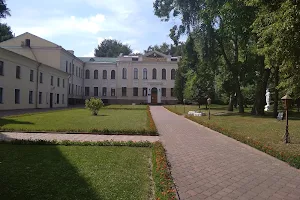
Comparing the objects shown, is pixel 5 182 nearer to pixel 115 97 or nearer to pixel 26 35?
pixel 26 35

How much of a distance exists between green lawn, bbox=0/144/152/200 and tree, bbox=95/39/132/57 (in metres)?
83.5

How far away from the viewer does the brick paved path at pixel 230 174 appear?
16.8 feet

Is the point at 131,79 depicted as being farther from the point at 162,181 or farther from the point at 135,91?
the point at 162,181

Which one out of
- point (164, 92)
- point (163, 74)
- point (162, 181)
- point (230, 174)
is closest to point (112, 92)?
point (164, 92)

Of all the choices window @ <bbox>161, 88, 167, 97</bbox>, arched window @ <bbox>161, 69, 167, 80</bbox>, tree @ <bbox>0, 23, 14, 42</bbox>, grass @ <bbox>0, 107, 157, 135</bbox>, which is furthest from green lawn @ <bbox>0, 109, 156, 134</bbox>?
arched window @ <bbox>161, 69, 167, 80</bbox>

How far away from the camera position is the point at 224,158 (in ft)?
26.5

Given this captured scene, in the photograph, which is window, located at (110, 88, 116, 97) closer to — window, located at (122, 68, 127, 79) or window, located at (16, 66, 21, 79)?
window, located at (122, 68, 127, 79)

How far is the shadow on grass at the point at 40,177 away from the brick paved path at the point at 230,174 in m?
1.80

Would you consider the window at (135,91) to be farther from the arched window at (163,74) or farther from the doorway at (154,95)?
the arched window at (163,74)

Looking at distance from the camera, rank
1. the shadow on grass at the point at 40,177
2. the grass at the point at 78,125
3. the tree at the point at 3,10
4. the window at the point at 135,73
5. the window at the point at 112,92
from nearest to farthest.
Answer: the shadow on grass at the point at 40,177 < the grass at the point at 78,125 < the tree at the point at 3,10 < the window at the point at 135,73 < the window at the point at 112,92

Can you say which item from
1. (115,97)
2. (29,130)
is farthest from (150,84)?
(29,130)

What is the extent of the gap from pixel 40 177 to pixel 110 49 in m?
87.9

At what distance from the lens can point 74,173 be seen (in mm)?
5824

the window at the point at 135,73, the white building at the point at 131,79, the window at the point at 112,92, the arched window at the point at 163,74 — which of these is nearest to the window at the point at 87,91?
the white building at the point at 131,79
